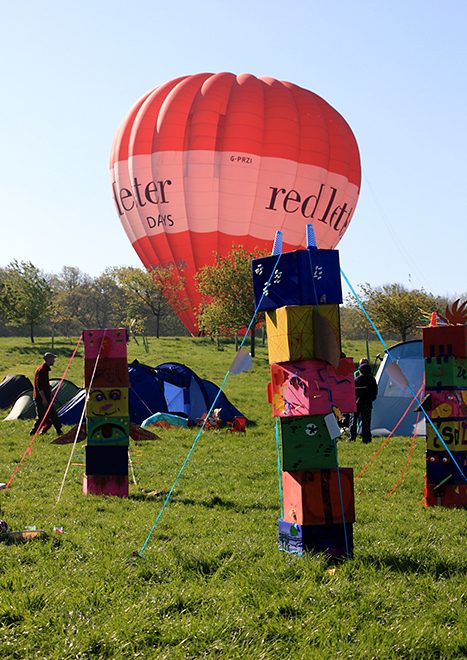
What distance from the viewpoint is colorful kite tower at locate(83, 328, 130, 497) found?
11.1 m

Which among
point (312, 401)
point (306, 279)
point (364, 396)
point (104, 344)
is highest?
point (306, 279)

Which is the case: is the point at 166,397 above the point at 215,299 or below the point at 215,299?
below

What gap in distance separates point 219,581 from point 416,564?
1.83m

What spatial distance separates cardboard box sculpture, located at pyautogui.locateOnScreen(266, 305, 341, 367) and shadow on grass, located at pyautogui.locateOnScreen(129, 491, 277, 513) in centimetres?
322

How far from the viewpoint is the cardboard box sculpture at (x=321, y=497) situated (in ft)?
24.1

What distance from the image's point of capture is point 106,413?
11.3 meters

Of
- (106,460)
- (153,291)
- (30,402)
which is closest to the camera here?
(106,460)

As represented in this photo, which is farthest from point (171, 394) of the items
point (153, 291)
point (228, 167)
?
point (153, 291)

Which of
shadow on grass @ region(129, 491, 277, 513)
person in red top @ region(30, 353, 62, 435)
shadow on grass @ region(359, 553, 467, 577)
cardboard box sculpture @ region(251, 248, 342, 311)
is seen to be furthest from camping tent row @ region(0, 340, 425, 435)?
cardboard box sculpture @ region(251, 248, 342, 311)

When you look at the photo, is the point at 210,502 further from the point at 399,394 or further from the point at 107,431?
the point at 399,394

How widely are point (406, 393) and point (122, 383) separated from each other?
973 centimetres

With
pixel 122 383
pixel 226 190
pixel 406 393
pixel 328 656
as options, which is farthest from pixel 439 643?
pixel 226 190

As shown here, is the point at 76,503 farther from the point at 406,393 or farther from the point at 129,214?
the point at 129,214

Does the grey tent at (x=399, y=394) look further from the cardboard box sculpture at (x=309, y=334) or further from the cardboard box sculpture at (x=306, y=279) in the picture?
the cardboard box sculpture at (x=309, y=334)
